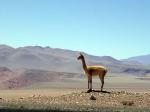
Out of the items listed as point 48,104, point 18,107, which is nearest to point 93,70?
point 48,104

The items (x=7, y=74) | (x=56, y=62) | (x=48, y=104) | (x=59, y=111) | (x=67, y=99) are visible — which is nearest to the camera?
(x=59, y=111)

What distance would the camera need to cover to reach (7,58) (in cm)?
19075

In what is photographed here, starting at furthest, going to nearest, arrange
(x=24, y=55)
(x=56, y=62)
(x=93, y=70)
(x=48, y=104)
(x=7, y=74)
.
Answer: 1. (x=24, y=55)
2. (x=56, y=62)
3. (x=7, y=74)
4. (x=93, y=70)
5. (x=48, y=104)

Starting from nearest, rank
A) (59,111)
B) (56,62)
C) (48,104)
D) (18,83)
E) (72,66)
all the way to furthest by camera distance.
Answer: (59,111), (48,104), (18,83), (72,66), (56,62)

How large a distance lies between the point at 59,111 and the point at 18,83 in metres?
64.4

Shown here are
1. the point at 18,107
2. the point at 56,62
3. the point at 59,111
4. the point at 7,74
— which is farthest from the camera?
the point at 56,62

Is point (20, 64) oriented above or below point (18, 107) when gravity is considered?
above

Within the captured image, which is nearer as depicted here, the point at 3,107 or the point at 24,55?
the point at 3,107

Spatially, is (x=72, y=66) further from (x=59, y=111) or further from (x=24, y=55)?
(x=59, y=111)

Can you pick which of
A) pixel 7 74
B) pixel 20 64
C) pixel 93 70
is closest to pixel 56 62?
pixel 20 64

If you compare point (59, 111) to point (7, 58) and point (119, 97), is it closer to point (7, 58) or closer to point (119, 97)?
point (119, 97)

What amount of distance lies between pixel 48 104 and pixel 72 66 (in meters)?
141

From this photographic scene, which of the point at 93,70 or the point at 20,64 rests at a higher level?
the point at 20,64

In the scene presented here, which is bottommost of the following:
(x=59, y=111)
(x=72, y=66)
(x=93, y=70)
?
(x=59, y=111)
